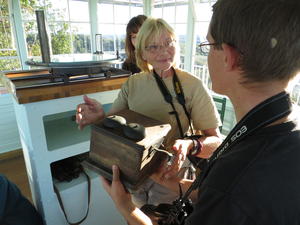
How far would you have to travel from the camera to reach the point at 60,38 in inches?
113

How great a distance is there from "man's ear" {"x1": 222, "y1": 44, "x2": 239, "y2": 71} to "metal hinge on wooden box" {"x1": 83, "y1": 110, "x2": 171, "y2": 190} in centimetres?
29

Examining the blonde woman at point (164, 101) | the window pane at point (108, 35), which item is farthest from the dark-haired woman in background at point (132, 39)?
the window pane at point (108, 35)

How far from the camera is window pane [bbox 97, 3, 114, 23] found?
3075 mm

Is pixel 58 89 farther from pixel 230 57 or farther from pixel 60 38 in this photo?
pixel 60 38

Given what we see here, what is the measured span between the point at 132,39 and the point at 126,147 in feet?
3.93

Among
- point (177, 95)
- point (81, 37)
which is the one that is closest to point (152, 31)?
point (177, 95)

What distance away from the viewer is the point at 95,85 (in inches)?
49.1

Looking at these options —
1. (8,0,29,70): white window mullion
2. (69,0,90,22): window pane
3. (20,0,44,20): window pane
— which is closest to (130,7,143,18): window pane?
(69,0,90,22): window pane

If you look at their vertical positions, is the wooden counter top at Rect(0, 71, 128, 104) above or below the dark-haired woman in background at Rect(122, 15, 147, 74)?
below

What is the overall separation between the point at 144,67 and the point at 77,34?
2268mm

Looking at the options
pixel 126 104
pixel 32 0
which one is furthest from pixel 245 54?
pixel 32 0

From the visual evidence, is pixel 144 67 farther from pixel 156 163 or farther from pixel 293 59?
pixel 293 59

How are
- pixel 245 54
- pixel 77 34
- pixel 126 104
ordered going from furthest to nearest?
pixel 77 34
pixel 126 104
pixel 245 54

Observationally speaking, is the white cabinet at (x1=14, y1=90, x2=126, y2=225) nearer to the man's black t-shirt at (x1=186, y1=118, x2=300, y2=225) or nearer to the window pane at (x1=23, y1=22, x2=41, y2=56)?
the man's black t-shirt at (x1=186, y1=118, x2=300, y2=225)
